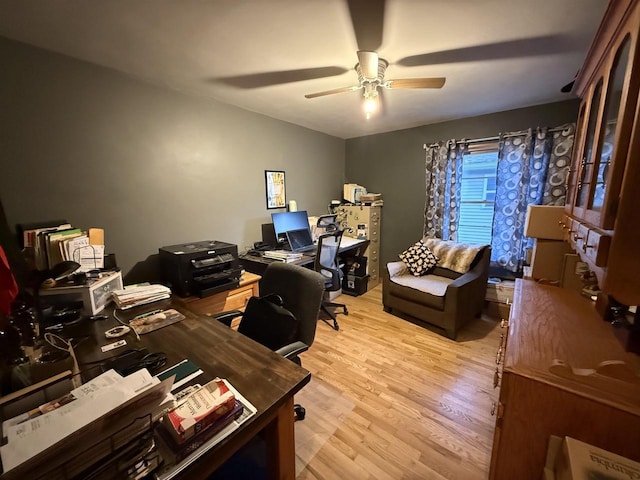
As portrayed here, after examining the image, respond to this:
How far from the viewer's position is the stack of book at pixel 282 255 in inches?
102

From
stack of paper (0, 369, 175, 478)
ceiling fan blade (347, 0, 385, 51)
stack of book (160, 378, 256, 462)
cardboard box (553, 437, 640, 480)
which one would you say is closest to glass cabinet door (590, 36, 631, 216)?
cardboard box (553, 437, 640, 480)

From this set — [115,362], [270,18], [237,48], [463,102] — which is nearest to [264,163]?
[237,48]

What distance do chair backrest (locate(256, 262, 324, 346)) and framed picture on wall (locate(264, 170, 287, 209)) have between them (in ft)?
5.31

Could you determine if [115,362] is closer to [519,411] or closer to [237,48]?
[519,411]

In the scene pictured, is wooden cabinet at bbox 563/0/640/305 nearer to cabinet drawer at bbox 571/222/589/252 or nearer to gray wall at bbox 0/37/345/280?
cabinet drawer at bbox 571/222/589/252

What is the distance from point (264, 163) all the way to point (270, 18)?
1.70m

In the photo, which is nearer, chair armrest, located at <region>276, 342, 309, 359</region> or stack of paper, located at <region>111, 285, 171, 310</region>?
chair armrest, located at <region>276, 342, 309, 359</region>

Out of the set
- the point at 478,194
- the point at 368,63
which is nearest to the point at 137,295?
the point at 368,63

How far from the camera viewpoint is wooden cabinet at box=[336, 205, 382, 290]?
3771 mm

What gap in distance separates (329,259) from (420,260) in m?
1.15

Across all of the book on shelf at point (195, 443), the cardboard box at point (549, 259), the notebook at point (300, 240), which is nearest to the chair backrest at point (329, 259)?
the notebook at point (300, 240)

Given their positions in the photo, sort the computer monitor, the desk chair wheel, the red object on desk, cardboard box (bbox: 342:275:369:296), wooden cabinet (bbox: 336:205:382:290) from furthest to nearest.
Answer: wooden cabinet (bbox: 336:205:382:290) → cardboard box (bbox: 342:275:369:296) → the computer monitor → the desk chair wheel → the red object on desk

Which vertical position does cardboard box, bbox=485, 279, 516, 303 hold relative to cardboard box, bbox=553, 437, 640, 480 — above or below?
below

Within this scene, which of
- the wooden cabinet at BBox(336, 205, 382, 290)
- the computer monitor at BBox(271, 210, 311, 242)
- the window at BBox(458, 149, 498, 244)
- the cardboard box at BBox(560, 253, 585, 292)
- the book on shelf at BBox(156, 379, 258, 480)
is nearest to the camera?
the book on shelf at BBox(156, 379, 258, 480)
